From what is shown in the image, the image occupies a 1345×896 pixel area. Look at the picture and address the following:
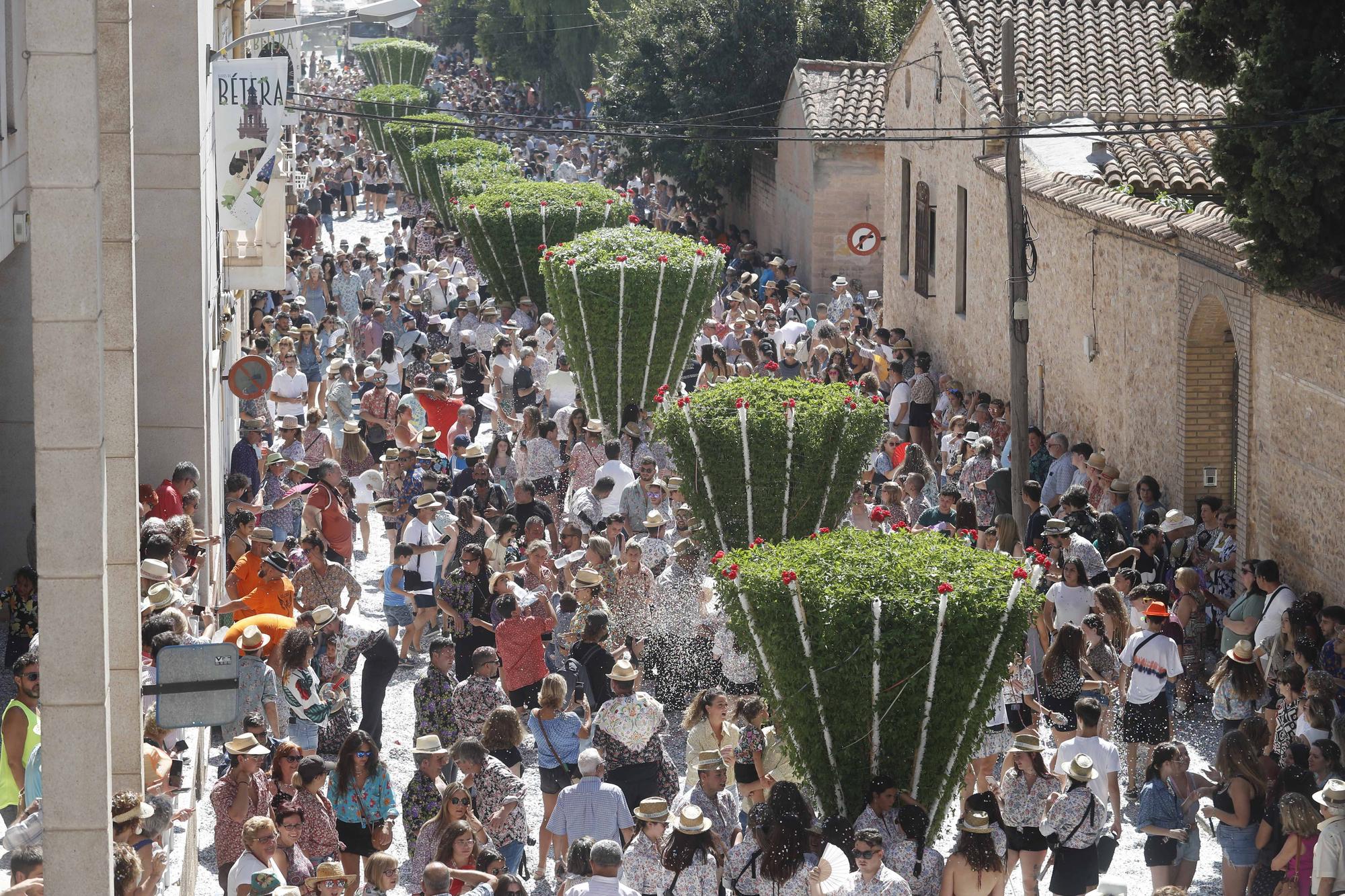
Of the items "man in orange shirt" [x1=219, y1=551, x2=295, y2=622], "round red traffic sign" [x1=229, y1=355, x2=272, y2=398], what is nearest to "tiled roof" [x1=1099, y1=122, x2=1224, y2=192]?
"round red traffic sign" [x1=229, y1=355, x2=272, y2=398]

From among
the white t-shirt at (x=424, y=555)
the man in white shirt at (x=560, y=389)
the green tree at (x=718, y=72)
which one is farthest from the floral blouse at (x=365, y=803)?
the green tree at (x=718, y=72)

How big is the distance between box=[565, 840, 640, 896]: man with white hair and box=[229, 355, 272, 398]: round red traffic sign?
357 inches

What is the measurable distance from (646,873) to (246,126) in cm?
967

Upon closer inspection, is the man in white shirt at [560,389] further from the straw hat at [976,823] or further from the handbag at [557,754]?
the straw hat at [976,823]

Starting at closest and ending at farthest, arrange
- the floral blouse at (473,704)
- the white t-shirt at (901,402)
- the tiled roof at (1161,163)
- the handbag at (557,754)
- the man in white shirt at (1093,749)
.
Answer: the man in white shirt at (1093,749)
the handbag at (557,754)
the floral blouse at (473,704)
the tiled roof at (1161,163)
the white t-shirt at (901,402)

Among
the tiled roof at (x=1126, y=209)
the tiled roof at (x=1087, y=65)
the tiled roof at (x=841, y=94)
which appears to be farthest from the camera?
the tiled roof at (x=841, y=94)

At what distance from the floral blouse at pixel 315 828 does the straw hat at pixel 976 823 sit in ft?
10.8

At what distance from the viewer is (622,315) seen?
20.5m

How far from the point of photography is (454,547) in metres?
15.1

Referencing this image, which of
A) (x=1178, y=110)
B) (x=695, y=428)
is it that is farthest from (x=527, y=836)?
(x=1178, y=110)

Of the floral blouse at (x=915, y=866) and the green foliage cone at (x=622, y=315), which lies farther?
the green foliage cone at (x=622, y=315)

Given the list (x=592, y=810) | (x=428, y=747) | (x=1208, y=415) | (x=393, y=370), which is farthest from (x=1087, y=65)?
(x=428, y=747)

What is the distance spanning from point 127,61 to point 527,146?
52027 millimetres

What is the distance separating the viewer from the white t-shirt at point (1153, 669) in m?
12.0
